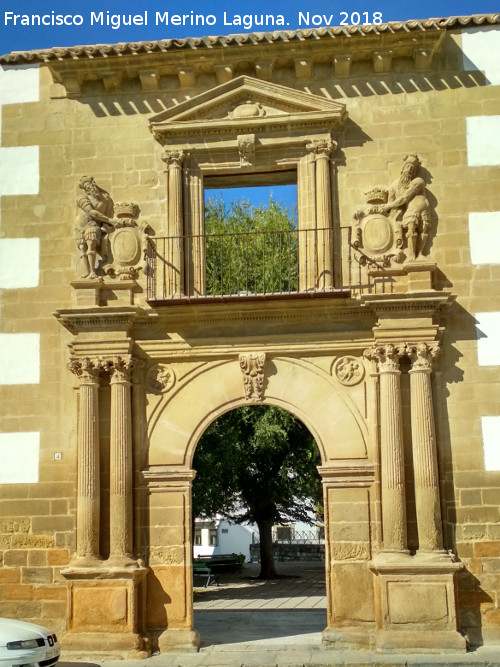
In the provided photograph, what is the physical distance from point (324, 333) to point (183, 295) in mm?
1727

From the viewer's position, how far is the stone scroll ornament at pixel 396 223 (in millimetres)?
10844

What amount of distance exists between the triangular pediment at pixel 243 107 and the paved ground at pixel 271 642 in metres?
6.09

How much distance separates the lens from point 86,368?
1078 centimetres

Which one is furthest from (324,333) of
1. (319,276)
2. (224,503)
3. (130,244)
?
(224,503)

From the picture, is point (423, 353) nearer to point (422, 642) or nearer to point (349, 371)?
point (349, 371)

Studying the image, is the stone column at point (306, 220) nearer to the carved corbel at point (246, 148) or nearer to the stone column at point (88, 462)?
the carved corbel at point (246, 148)

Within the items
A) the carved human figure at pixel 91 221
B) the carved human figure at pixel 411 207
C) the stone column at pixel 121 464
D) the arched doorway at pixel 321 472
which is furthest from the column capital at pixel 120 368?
the carved human figure at pixel 411 207

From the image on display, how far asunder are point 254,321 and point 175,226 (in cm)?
151

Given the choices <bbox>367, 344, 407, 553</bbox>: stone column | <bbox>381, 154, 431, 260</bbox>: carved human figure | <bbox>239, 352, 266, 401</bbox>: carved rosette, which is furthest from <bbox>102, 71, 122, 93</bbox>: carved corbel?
<bbox>367, 344, 407, 553</bbox>: stone column

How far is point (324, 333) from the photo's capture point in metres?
10.8

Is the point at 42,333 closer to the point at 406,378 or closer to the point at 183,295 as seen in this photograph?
the point at 183,295

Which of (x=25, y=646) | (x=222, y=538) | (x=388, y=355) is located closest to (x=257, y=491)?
(x=388, y=355)

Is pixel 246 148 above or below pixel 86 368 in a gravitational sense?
above

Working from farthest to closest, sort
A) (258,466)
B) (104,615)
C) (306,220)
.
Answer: (258,466) < (306,220) < (104,615)
